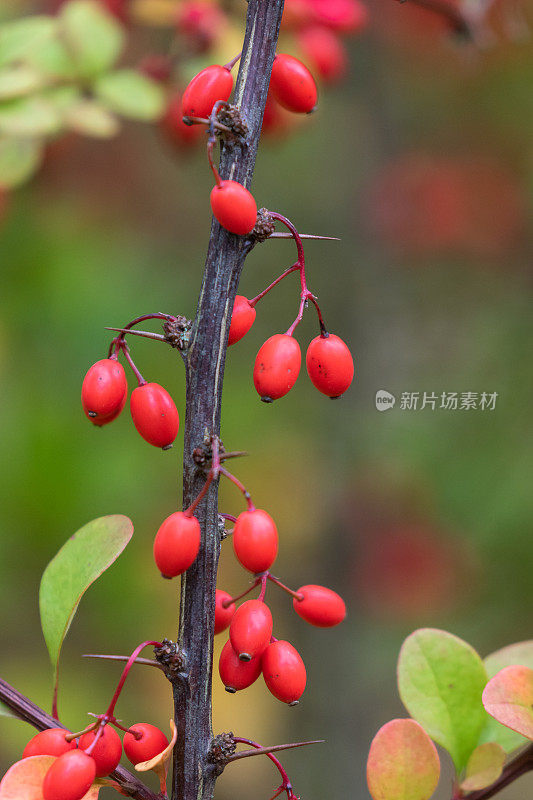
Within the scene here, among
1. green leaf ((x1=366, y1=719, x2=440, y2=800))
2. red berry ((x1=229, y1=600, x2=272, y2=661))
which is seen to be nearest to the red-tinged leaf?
green leaf ((x1=366, y1=719, x2=440, y2=800))

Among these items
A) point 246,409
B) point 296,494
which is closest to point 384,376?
point 296,494

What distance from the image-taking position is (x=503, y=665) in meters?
0.70

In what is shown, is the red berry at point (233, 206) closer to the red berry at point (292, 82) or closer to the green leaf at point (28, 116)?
the red berry at point (292, 82)

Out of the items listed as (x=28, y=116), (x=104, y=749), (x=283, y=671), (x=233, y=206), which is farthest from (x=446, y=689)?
(x=28, y=116)

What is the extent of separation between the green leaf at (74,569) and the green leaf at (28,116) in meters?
0.60

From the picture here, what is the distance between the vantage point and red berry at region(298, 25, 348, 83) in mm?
1481

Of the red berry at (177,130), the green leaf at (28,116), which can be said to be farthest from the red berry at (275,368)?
the red berry at (177,130)

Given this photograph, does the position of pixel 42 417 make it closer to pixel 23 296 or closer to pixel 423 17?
pixel 23 296

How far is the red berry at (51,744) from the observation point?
540 millimetres

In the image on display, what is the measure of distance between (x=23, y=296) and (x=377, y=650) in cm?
219

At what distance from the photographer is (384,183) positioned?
3787 millimetres

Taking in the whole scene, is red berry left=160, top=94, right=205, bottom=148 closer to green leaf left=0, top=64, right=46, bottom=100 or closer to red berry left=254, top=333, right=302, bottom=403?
green leaf left=0, top=64, right=46, bottom=100

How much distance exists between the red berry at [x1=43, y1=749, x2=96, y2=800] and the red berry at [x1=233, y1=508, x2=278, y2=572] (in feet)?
0.50

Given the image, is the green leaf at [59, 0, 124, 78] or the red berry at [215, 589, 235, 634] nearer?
the red berry at [215, 589, 235, 634]
